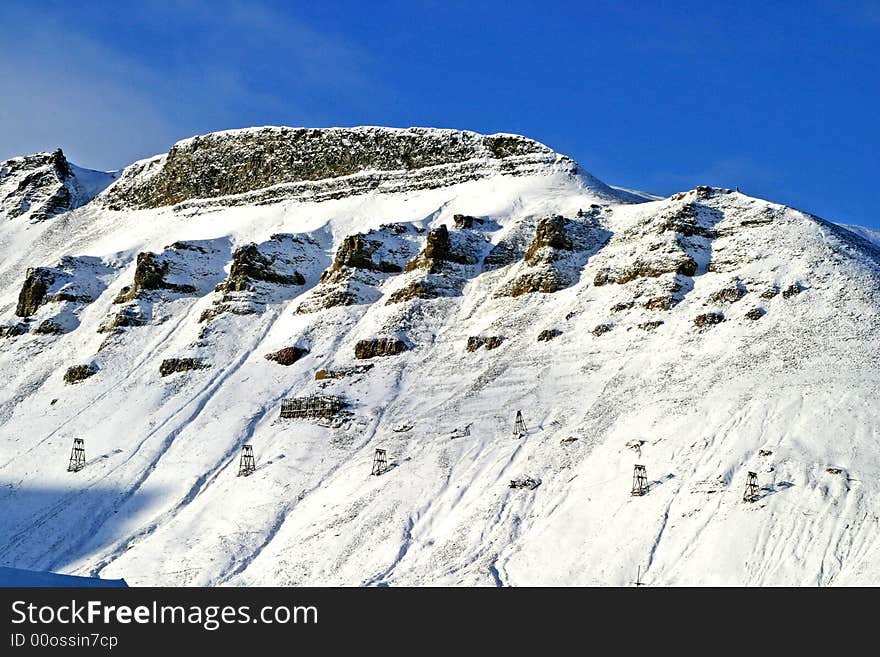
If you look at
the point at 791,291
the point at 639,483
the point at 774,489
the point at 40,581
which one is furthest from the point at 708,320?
the point at 40,581

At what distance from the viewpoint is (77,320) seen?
349 feet

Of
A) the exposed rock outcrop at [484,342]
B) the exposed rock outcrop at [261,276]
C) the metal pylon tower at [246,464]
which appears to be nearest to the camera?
the metal pylon tower at [246,464]

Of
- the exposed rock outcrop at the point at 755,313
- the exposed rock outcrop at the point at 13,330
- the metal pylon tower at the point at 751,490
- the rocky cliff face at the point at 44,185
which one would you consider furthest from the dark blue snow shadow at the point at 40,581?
the rocky cliff face at the point at 44,185

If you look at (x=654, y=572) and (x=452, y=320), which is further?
(x=452, y=320)

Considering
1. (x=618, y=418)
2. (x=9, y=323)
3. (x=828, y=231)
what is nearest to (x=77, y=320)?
(x=9, y=323)

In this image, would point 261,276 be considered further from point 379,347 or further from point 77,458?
point 77,458

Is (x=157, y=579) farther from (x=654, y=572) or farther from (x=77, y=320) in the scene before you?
(x=77, y=320)

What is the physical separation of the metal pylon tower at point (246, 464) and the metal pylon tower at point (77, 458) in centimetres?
1294

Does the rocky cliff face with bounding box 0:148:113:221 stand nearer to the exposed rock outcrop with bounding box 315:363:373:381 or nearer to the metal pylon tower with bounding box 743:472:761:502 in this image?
the exposed rock outcrop with bounding box 315:363:373:381

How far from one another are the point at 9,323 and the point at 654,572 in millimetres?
77621

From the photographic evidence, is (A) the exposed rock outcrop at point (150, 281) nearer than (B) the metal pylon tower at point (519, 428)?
No

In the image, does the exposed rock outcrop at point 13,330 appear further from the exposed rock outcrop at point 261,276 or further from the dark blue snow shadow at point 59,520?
the dark blue snow shadow at point 59,520

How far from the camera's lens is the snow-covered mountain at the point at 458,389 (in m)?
57.7

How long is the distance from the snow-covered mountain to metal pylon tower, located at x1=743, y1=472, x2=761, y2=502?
0.82ft
